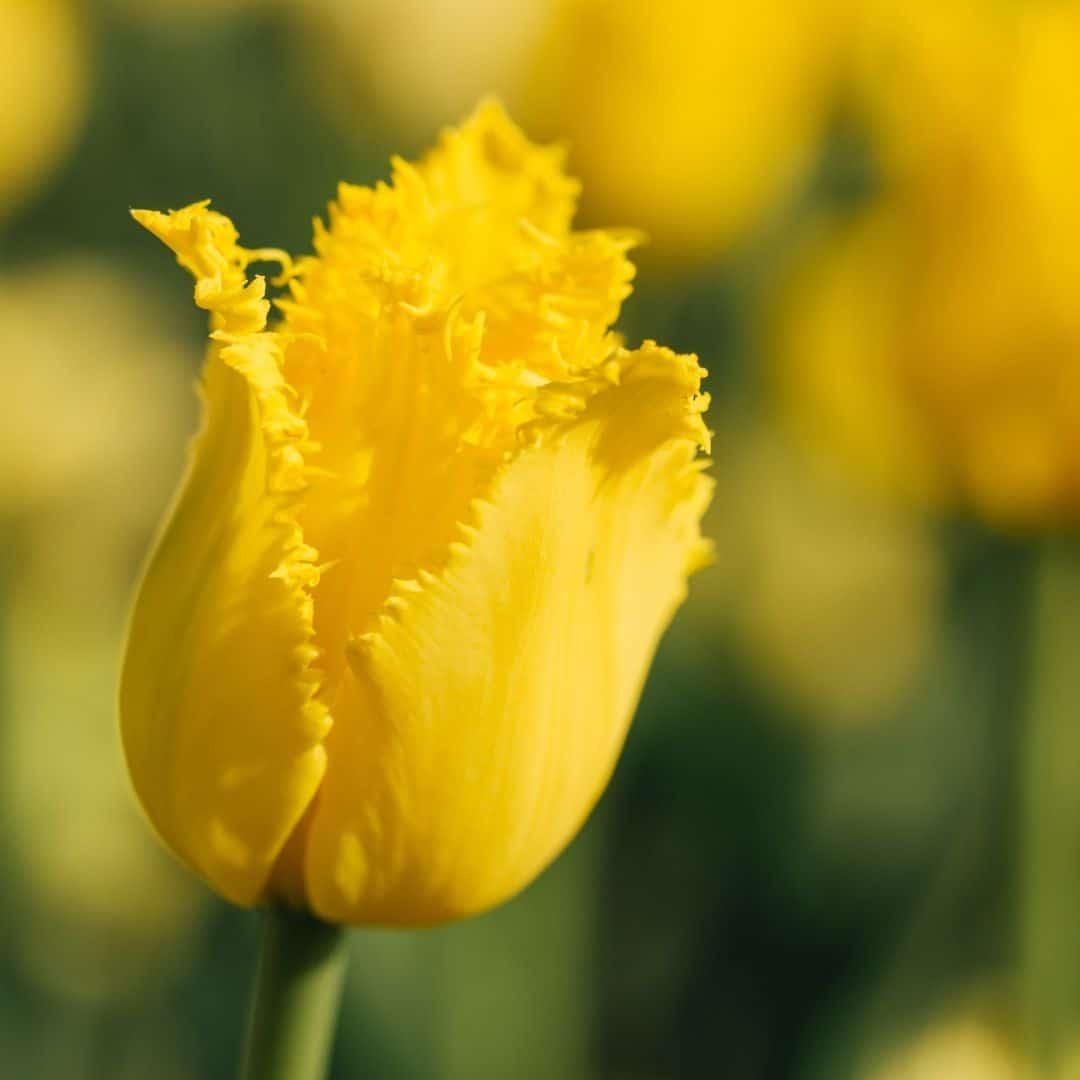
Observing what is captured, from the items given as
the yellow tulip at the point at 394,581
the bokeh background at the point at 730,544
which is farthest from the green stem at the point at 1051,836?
the yellow tulip at the point at 394,581

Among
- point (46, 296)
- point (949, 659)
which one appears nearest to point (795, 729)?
point (949, 659)

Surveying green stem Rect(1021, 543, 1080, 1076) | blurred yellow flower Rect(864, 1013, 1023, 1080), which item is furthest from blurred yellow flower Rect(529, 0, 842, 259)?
blurred yellow flower Rect(864, 1013, 1023, 1080)

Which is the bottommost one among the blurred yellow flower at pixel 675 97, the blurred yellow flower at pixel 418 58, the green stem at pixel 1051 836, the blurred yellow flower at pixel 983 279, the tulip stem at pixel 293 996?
the tulip stem at pixel 293 996

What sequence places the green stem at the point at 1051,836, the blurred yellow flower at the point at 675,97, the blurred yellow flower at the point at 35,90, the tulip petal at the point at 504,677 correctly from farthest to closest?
the blurred yellow flower at the point at 35,90
the blurred yellow flower at the point at 675,97
the green stem at the point at 1051,836
the tulip petal at the point at 504,677

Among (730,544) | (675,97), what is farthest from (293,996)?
(730,544)

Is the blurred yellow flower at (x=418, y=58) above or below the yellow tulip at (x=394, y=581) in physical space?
above

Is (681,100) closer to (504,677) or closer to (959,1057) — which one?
(959,1057)

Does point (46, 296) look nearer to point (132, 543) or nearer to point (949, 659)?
point (132, 543)

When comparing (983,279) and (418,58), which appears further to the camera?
(418,58)

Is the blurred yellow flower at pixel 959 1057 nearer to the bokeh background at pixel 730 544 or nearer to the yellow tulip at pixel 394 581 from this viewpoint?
the bokeh background at pixel 730 544
